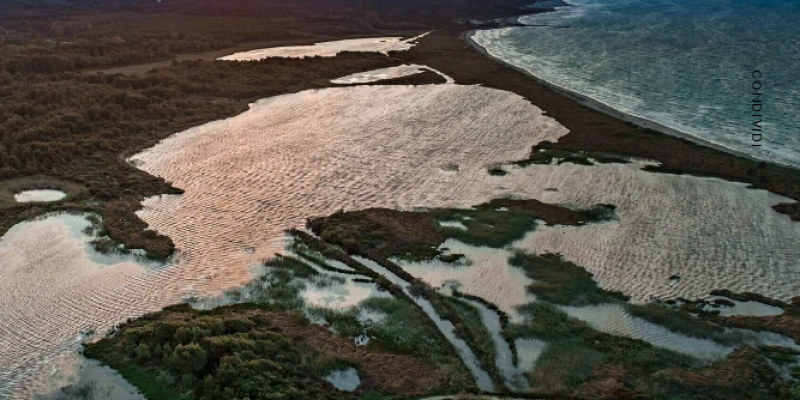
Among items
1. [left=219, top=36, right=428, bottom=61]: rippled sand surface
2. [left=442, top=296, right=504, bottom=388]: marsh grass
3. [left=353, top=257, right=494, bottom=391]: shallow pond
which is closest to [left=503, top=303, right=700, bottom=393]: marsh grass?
[left=442, top=296, right=504, bottom=388]: marsh grass

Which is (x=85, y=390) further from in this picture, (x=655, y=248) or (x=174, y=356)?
(x=655, y=248)

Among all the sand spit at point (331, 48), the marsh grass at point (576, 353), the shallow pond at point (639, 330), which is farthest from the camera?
the sand spit at point (331, 48)

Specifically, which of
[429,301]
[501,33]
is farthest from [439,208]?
[501,33]

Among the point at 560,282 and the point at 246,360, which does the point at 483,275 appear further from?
the point at 246,360

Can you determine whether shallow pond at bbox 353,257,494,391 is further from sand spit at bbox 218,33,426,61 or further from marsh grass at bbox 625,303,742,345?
sand spit at bbox 218,33,426,61

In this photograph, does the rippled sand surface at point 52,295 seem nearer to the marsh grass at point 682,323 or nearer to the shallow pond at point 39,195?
the shallow pond at point 39,195

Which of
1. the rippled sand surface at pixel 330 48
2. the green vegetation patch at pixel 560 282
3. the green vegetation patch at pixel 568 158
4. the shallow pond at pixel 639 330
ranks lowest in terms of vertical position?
the shallow pond at pixel 639 330

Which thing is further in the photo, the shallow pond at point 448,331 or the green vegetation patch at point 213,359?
the shallow pond at point 448,331

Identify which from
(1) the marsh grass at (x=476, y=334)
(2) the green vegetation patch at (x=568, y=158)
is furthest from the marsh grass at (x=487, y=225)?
(2) the green vegetation patch at (x=568, y=158)
